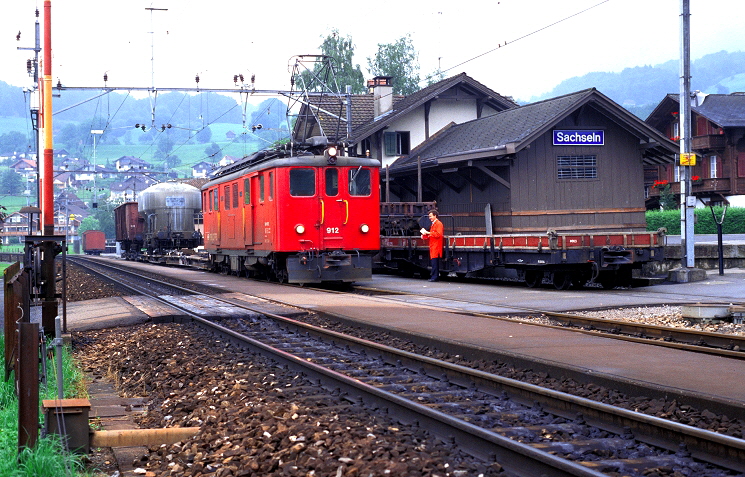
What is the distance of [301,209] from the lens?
785 inches

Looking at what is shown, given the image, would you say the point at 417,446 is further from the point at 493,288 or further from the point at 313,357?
the point at 493,288

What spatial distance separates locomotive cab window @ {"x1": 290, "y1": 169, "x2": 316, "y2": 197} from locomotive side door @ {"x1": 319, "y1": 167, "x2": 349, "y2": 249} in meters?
0.24

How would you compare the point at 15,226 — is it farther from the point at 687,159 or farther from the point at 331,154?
the point at 687,159

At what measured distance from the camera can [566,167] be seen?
2623 cm

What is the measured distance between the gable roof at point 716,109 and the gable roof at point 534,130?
2280 centimetres

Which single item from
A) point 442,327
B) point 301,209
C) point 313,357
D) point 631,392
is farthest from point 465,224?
point 631,392

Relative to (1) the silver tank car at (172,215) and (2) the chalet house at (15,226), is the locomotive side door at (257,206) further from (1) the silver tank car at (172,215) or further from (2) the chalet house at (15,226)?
(2) the chalet house at (15,226)

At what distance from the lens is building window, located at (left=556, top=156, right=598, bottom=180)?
26.2 metres

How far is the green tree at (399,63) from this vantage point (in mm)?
67875

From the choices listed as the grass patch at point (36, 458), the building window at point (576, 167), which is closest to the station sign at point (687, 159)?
the building window at point (576, 167)

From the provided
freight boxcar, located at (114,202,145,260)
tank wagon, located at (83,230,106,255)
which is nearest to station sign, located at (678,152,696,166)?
freight boxcar, located at (114,202,145,260)

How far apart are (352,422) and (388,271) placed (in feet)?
75.1

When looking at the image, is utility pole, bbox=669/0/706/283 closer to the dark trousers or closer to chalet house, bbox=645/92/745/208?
the dark trousers

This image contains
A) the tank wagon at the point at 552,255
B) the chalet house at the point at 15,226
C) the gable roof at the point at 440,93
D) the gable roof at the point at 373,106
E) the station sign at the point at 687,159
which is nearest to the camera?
the tank wagon at the point at 552,255
